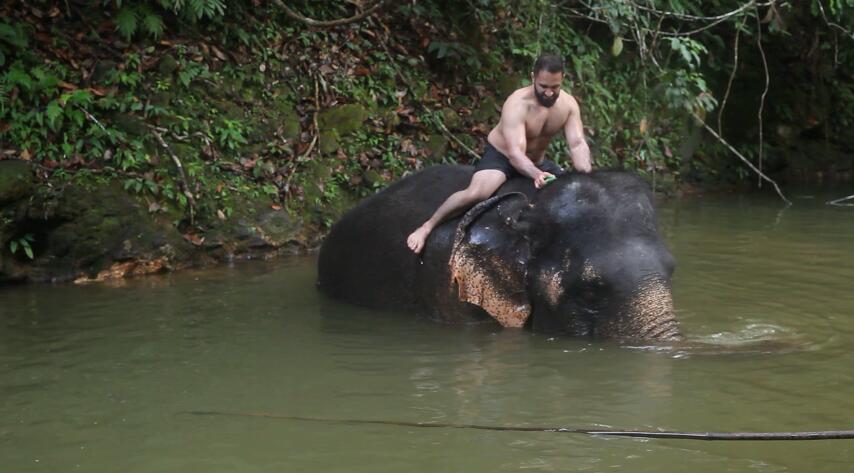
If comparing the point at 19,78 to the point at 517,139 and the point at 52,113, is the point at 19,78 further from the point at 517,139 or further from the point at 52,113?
the point at 517,139

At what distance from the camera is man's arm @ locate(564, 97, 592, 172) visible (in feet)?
25.8

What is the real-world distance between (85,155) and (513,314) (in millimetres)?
4576

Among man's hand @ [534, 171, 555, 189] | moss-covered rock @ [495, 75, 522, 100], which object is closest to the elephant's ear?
man's hand @ [534, 171, 555, 189]

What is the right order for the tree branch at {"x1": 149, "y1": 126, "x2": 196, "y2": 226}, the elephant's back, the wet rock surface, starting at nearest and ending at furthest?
the elephant's back, the wet rock surface, the tree branch at {"x1": 149, "y1": 126, "x2": 196, "y2": 226}

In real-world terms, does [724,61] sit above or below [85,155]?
above

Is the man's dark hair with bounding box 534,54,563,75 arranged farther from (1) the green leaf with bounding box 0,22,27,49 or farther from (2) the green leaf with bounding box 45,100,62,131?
(1) the green leaf with bounding box 0,22,27,49

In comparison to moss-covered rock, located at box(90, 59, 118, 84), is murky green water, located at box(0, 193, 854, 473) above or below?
below

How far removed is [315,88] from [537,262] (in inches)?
213

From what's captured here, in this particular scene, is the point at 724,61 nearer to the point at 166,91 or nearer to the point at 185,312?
the point at 166,91

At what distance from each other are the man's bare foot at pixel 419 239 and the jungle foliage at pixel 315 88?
2543mm

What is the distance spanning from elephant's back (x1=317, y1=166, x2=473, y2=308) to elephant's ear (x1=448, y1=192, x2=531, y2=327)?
1.90 ft

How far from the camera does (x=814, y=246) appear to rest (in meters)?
10.4

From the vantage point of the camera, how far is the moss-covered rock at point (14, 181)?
8789 mm

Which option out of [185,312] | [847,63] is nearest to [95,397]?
[185,312]
